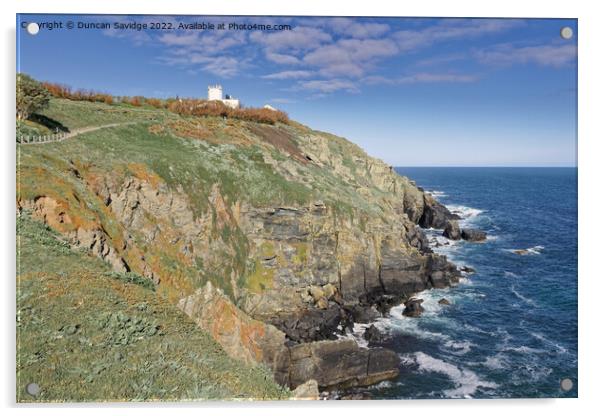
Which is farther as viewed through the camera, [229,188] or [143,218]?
[229,188]

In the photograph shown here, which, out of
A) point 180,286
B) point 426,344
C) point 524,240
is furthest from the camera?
point 524,240

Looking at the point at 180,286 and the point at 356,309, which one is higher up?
the point at 180,286

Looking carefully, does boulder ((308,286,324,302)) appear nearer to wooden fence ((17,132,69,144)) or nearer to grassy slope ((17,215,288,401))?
grassy slope ((17,215,288,401))

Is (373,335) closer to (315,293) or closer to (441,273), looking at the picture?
(315,293)

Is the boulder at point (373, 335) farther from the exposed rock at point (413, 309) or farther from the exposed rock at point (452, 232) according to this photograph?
the exposed rock at point (452, 232)

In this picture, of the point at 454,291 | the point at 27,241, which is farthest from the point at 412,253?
the point at 27,241

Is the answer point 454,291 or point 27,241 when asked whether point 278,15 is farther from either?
point 454,291

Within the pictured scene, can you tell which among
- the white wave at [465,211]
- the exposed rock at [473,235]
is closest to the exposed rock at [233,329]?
the exposed rock at [473,235]
